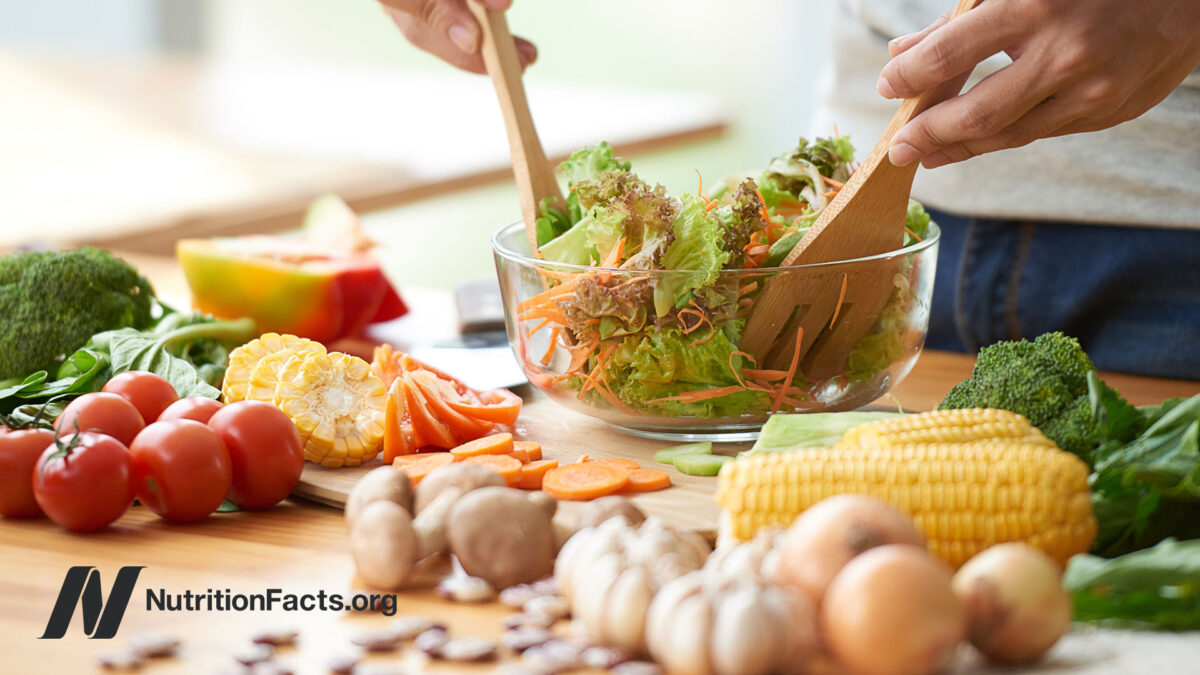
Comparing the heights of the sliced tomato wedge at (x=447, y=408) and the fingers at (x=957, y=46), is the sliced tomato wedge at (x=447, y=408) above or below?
below

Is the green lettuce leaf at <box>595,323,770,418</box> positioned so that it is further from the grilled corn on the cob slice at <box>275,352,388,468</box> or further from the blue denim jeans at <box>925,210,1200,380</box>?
the blue denim jeans at <box>925,210,1200,380</box>

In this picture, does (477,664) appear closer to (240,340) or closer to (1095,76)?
(1095,76)

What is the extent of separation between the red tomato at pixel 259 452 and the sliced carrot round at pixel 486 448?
0.66 feet

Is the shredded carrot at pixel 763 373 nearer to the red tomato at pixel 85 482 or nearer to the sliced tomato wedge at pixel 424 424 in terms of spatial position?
the sliced tomato wedge at pixel 424 424

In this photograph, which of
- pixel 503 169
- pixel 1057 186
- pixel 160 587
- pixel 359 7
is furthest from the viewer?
pixel 359 7

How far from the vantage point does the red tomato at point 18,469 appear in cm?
133

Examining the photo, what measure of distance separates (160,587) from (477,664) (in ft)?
1.20

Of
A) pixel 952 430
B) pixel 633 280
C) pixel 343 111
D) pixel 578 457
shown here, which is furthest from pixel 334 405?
pixel 343 111

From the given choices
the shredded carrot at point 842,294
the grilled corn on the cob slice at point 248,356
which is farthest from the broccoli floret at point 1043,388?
the grilled corn on the cob slice at point 248,356

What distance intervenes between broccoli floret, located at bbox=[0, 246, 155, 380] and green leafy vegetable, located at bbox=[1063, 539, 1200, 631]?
59.4 inches

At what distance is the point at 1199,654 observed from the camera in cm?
97

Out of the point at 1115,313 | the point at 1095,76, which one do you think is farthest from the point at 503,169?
the point at 1095,76

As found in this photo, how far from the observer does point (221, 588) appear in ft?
3.83

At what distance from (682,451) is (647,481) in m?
0.13
